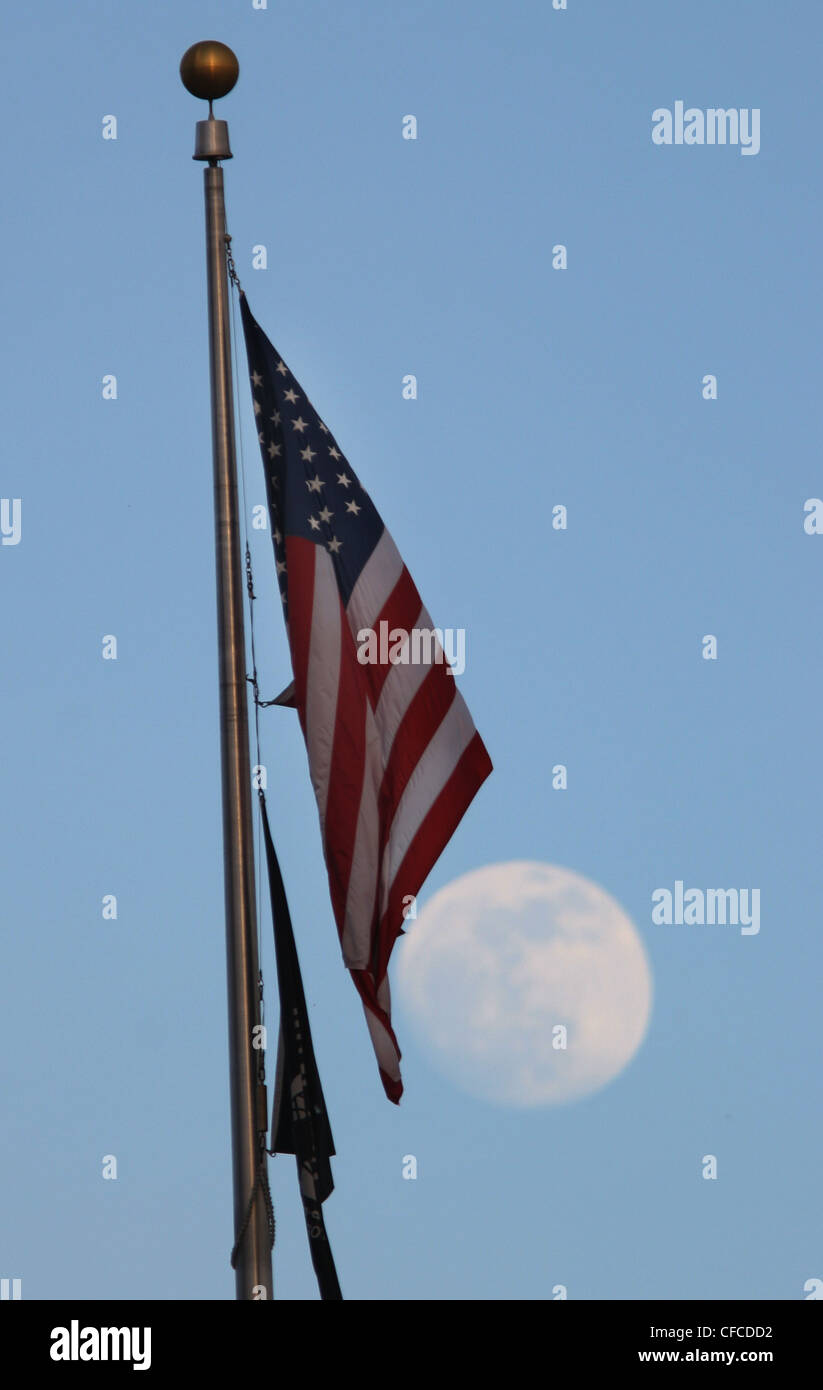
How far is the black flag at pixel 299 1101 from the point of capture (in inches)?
859

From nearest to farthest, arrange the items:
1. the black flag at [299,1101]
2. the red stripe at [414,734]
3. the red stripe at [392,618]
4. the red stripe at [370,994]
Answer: the black flag at [299,1101] < the red stripe at [370,994] < the red stripe at [414,734] < the red stripe at [392,618]

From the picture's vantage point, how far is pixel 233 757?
2225cm

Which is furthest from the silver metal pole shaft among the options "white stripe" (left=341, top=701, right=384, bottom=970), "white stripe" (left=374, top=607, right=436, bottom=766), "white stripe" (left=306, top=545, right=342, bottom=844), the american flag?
"white stripe" (left=374, top=607, right=436, bottom=766)

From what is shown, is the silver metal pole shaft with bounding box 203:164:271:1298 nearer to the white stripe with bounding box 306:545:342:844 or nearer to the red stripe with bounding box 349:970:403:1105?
the white stripe with bounding box 306:545:342:844

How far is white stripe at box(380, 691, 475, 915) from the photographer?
22.5 meters

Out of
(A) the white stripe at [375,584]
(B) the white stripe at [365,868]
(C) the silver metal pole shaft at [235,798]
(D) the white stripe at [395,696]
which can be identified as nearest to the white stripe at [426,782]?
(B) the white stripe at [365,868]

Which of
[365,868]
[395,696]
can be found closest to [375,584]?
[395,696]

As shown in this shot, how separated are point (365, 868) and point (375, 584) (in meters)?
2.57

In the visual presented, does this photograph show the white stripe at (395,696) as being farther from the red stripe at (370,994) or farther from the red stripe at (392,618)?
the red stripe at (370,994)

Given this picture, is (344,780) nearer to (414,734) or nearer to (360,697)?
(360,697)

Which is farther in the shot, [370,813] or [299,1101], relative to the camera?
[370,813]

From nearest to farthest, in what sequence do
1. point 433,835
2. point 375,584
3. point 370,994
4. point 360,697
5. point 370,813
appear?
point 370,994, point 370,813, point 360,697, point 433,835, point 375,584

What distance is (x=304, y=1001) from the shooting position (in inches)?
874

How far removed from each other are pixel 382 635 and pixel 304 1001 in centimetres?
318
